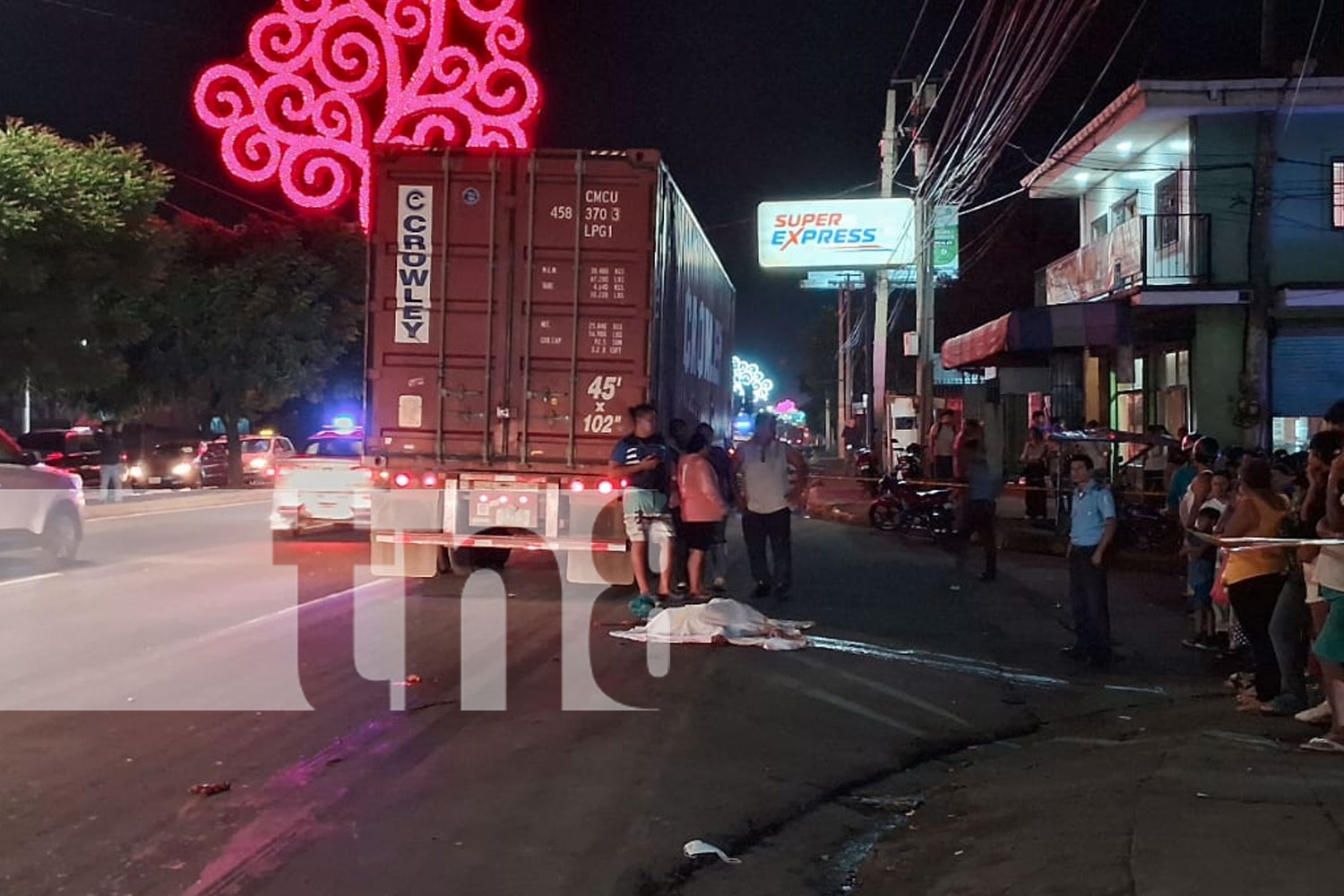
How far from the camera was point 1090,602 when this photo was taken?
1035cm

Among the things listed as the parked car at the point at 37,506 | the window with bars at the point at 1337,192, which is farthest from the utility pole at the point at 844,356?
the parked car at the point at 37,506

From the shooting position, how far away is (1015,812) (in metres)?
6.22

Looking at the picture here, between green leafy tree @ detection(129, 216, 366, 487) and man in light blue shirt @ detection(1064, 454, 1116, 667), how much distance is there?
31.3m

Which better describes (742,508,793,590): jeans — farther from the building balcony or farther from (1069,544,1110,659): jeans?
the building balcony

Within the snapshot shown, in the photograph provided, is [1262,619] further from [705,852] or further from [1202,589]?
[705,852]

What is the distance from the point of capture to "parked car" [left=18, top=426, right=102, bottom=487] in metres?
32.5

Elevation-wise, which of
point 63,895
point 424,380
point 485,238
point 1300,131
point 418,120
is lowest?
point 63,895

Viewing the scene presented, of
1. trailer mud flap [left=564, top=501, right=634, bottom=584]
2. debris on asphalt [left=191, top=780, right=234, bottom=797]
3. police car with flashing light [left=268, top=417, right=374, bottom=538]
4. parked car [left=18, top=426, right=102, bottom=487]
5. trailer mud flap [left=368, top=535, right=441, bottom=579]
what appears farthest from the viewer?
parked car [left=18, top=426, right=102, bottom=487]

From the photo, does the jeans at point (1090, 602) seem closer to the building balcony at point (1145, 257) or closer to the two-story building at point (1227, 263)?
the two-story building at point (1227, 263)

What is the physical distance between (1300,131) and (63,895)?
817 inches

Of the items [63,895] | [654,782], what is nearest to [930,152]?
[654,782]

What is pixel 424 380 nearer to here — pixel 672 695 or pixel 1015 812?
pixel 672 695

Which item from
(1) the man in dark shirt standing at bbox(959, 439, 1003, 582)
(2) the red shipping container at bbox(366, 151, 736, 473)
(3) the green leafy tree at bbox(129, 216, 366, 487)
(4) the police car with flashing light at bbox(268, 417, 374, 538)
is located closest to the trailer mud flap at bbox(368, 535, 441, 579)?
(2) the red shipping container at bbox(366, 151, 736, 473)

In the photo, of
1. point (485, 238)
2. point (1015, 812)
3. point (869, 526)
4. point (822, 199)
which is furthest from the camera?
point (822, 199)
